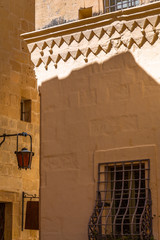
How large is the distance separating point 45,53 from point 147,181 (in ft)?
9.27

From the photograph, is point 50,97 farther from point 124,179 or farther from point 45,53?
point 124,179

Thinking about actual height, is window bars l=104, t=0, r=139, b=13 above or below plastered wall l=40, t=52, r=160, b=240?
above

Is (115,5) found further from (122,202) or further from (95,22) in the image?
(122,202)

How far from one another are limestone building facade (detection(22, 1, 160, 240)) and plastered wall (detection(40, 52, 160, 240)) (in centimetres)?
2

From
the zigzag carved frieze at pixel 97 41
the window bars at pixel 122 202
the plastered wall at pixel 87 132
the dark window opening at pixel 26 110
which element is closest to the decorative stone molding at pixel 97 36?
the zigzag carved frieze at pixel 97 41

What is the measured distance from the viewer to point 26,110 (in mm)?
12516

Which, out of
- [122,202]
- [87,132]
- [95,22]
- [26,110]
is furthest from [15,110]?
[122,202]

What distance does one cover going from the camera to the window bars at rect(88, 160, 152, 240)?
746cm

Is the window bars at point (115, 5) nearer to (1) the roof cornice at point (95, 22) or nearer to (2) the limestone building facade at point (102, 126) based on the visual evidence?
(2) the limestone building facade at point (102, 126)

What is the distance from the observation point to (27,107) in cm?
1251

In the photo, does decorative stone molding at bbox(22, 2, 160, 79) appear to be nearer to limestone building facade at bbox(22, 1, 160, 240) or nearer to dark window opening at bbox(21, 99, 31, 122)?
limestone building facade at bbox(22, 1, 160, 240)

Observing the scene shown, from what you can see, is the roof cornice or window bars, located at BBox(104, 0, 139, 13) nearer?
the roof cornice

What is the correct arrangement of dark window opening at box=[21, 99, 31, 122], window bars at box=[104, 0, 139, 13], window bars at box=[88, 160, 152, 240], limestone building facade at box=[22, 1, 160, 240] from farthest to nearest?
dark window opening at box=[21, 99, 31, 122]
window bars at box=[104, 0, 139, 13]
limestone building facade at box=[22, 1, 160, 240]
window bars at box=[88, 160, 152, 240]

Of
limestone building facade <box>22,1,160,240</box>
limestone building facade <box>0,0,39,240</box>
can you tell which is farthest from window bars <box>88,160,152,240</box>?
limestone building facade <box>0,0,39,240</box>
